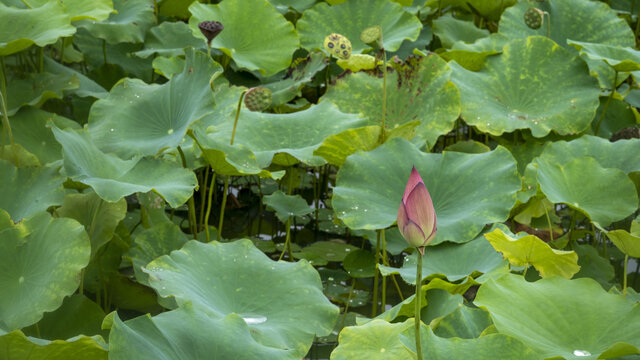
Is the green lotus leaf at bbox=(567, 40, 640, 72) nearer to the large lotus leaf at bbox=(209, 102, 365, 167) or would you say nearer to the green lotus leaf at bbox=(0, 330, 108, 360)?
the large lotus leaf at bbox=(209, 102, 365, 167)

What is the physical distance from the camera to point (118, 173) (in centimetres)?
189

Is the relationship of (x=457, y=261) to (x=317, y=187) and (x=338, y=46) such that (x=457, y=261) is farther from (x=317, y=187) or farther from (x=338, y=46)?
(x=317, y=187)

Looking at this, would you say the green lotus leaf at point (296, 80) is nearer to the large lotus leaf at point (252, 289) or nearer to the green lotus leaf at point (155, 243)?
the green lotus leaf at point (155, 243)

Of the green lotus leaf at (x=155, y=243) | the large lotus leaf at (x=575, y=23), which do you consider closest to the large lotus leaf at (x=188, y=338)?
the green lotus leaf at (x=155, y=243)

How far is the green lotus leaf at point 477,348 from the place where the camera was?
1.34m

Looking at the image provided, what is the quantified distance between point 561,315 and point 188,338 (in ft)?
2.41

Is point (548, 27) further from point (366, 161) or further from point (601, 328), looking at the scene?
point (601, 328)

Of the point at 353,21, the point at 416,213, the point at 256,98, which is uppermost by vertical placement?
the point at 416,213

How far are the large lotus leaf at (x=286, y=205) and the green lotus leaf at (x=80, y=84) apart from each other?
81 cm

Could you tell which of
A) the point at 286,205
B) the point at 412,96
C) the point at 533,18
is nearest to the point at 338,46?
the point at 412,96

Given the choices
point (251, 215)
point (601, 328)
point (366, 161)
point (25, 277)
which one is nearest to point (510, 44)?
point (366, 161)

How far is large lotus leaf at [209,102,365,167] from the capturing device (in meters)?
2.20

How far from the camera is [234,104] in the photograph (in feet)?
7.80

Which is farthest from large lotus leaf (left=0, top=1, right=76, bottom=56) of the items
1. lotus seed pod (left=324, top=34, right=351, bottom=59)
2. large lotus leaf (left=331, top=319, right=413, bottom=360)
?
large lotus leaf (left=331, top=319, right=413, bottom=360)
